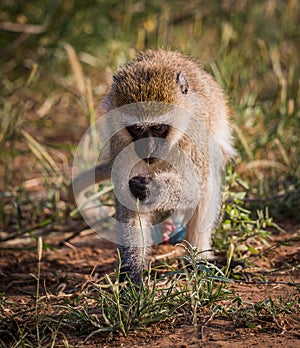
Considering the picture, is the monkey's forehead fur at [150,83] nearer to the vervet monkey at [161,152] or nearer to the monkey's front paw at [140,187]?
the vervet monkey at [161,152]

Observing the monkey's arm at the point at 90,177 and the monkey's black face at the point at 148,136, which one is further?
the monkey's arm at the point at 90,177

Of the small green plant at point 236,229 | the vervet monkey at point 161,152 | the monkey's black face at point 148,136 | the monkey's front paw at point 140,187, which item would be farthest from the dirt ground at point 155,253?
the monkey's black face at point 148,136

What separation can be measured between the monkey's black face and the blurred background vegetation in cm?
124

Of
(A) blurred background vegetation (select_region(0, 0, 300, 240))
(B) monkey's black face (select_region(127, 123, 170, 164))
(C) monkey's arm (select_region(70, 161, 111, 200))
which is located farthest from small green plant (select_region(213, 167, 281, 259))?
(C) monkey's arm (select_region(70, 161, 111, 200))

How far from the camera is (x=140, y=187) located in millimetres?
3646

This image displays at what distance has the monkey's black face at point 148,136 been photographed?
366 cm

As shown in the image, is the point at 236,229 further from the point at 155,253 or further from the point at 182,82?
the point at 182,82

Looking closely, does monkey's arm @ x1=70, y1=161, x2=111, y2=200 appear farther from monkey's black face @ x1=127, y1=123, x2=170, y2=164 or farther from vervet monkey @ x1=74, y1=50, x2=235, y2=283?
monkey's black face @ x1=127, y1=123, x2=170, y2=164

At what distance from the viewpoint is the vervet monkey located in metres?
3.68

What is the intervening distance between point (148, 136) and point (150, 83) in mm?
314

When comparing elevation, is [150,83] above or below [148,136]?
above

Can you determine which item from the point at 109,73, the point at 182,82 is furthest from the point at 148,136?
the point at 109,73

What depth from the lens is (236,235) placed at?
427 cm

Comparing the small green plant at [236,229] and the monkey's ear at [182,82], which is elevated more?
the monkey's ear at [182,82]
